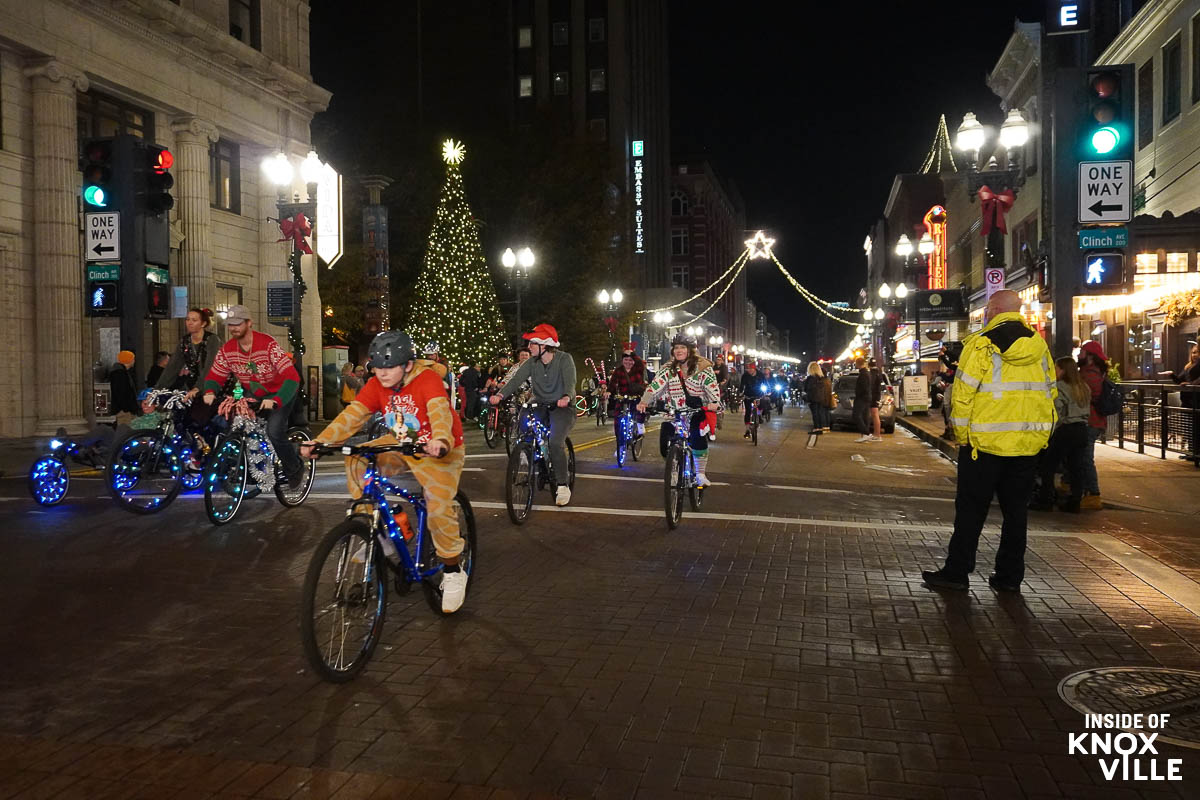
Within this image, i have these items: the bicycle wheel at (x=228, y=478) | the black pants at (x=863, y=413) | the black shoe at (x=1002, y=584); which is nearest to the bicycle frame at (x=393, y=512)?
the black shoe at (x=1002, y=584)

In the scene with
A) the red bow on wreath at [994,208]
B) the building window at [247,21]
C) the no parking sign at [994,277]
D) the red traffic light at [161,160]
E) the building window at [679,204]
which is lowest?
the no parking sign at [994,277]

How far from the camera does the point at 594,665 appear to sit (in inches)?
205

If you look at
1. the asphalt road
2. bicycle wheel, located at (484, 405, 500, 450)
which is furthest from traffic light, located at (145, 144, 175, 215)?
bicycle wheel, located at (484, 405, 500, 450)

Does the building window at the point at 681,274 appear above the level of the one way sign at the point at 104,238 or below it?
above

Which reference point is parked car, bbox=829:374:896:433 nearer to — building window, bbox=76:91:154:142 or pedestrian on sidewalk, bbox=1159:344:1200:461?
pedestrian on sidewalk, bbox=1159:344:1200:461

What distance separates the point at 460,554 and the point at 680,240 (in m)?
110

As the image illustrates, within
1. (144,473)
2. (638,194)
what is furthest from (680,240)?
(144,473)

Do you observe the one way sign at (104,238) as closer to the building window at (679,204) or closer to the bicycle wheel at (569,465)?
the bicycle wheel at (569,465)

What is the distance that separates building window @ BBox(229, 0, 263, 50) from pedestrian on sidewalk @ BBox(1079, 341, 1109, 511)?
24.5 metres

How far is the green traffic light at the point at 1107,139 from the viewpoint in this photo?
10.8 meters

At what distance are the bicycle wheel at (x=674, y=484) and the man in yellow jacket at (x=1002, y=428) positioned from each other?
2831 millimetres

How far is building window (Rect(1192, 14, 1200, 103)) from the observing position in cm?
2105

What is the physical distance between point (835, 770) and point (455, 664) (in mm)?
2150

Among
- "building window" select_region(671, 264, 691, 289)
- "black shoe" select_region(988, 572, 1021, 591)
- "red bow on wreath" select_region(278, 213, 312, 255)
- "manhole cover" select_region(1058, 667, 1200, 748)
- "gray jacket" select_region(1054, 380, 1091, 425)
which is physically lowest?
"manhole cover" select_region(1058, 667, 1200, 748)
